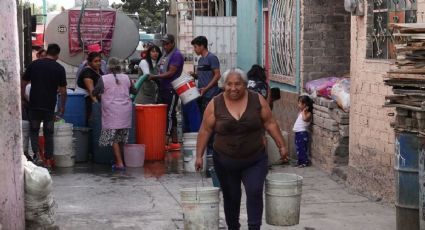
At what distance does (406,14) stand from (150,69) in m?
6.35

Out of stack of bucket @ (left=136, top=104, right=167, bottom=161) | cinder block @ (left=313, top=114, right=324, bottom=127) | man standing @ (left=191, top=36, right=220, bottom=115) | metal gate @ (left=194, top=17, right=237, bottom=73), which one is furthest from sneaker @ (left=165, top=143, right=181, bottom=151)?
metal gate @ (left=194, top=17, right=237, bottom=73)

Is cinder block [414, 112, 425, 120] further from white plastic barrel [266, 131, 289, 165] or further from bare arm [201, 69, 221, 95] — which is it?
bare arm [201, 69, 221, 95]

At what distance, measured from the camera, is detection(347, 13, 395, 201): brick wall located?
347 inches

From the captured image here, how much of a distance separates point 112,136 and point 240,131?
4.58m

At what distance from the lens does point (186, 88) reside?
38.6 feet

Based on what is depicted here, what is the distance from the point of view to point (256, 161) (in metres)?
6.84

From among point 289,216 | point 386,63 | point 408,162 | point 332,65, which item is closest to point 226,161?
point 289,216

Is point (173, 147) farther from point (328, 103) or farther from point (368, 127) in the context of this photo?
point (368, 127)

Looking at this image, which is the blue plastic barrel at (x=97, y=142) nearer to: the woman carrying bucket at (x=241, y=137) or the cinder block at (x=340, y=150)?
the cinder block at (x=340, y=150)

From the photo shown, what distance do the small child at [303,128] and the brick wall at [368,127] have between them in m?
1.41

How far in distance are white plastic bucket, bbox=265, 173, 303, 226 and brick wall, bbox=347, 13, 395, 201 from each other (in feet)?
6.48

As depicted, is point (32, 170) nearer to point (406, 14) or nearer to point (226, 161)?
point (226, 161)

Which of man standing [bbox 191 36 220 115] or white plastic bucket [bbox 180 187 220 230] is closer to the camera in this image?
white plastic bucket [bbox 180 187 220 230]

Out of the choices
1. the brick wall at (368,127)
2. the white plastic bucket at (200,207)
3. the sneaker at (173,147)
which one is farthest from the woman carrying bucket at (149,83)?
the white plastic bucket at (200,207)
